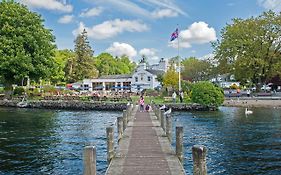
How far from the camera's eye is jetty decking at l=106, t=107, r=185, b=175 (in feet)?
33.9

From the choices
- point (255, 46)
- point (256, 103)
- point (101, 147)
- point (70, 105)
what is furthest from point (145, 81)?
point (101, 147)

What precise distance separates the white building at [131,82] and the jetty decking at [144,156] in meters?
65.8

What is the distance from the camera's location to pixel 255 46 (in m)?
61.4

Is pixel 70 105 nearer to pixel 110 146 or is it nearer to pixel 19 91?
pixel 19 91

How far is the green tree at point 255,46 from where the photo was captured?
6050 cm

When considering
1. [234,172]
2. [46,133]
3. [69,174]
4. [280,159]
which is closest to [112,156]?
[69,174]

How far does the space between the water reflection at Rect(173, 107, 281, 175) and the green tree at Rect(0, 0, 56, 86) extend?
99.1ft

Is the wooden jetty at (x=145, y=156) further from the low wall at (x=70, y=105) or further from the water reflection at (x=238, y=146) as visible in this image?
the low wall at (x=70, y=105)

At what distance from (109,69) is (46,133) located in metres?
105

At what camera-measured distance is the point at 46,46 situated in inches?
2084

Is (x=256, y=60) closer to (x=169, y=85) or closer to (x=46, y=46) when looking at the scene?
(x=169, y=85)

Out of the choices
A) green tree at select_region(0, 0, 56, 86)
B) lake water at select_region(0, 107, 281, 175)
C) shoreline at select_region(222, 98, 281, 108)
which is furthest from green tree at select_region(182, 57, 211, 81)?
lake water at select_region(0, 107, 281, 175)

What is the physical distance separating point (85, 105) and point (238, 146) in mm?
31980

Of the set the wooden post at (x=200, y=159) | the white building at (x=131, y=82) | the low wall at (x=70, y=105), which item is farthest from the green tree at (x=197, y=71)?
the wooden post at (x=200, y=159)
